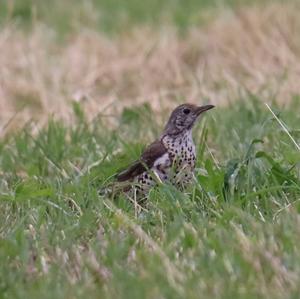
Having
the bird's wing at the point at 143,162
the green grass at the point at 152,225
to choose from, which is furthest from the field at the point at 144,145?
the bird's wing at the point at 143,162

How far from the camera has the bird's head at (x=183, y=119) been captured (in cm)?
680

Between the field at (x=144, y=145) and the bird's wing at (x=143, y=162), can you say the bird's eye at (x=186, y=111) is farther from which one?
the bird's wing at (x=143, y=162)

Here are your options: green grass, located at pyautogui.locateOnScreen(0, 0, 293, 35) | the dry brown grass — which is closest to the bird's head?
the dry brown grass

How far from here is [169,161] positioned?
21.5 feet

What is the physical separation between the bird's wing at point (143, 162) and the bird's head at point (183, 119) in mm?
161

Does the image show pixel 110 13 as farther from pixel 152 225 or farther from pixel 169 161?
pixel 152 225

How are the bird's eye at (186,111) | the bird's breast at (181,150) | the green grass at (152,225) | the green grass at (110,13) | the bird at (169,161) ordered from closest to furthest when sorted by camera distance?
the green grass at (152,225), the bird at (169,161), the bird's breast at (181,150), the bird's eye at (186,111), the green grass at (110,13)

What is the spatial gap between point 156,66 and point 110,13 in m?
3.26

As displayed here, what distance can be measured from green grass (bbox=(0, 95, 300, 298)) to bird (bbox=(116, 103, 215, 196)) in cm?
10

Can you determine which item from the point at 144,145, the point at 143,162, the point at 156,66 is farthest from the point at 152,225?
the point at 156,66

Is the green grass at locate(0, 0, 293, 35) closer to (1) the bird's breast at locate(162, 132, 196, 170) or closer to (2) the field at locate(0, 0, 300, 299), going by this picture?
(2) the field at locate(0, 0, 300, 299)

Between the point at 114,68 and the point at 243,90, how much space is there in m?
1.86

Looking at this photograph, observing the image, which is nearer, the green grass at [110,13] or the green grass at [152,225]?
the green grass at [152,225]

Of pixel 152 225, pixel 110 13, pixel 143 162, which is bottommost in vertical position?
pixel 152 225
